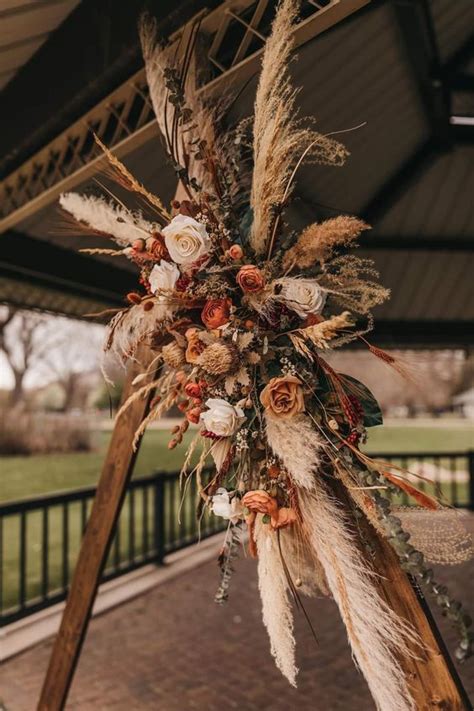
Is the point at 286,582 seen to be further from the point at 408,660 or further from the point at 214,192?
the point at 214,192

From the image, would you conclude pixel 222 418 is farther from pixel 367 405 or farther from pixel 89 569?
pixel 89 569

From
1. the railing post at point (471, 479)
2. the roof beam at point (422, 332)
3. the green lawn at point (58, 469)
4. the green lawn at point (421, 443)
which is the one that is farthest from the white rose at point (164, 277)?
the green lawn at point (421, 443)

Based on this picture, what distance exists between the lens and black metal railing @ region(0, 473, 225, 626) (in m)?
4.86

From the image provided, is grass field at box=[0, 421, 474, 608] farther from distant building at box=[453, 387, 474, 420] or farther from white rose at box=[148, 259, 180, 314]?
distant building at box=[453, 387, 474, 420]

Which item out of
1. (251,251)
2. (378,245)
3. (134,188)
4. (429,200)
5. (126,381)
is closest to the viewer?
(251,251)

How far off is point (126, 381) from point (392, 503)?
1.38m

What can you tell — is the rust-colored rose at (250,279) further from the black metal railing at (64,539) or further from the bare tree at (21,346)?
the bare tree at (21,346)

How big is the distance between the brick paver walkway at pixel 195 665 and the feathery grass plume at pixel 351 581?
262 cm

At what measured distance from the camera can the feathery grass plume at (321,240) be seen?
1415mm

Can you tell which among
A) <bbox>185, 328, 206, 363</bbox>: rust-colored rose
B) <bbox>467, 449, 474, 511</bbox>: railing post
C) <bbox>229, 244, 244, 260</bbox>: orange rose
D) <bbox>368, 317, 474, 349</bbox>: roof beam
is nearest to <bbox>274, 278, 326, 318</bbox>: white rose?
<bbox>229, 244, 244, 260</bbox>: orange rose

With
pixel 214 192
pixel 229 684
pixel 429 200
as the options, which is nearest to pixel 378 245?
pixel 429 200

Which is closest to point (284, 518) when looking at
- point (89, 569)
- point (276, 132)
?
point (276, 132)

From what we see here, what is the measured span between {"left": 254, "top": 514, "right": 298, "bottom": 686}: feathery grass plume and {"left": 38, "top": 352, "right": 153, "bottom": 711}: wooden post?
115 centimetres

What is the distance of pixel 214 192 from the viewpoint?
1.69m
